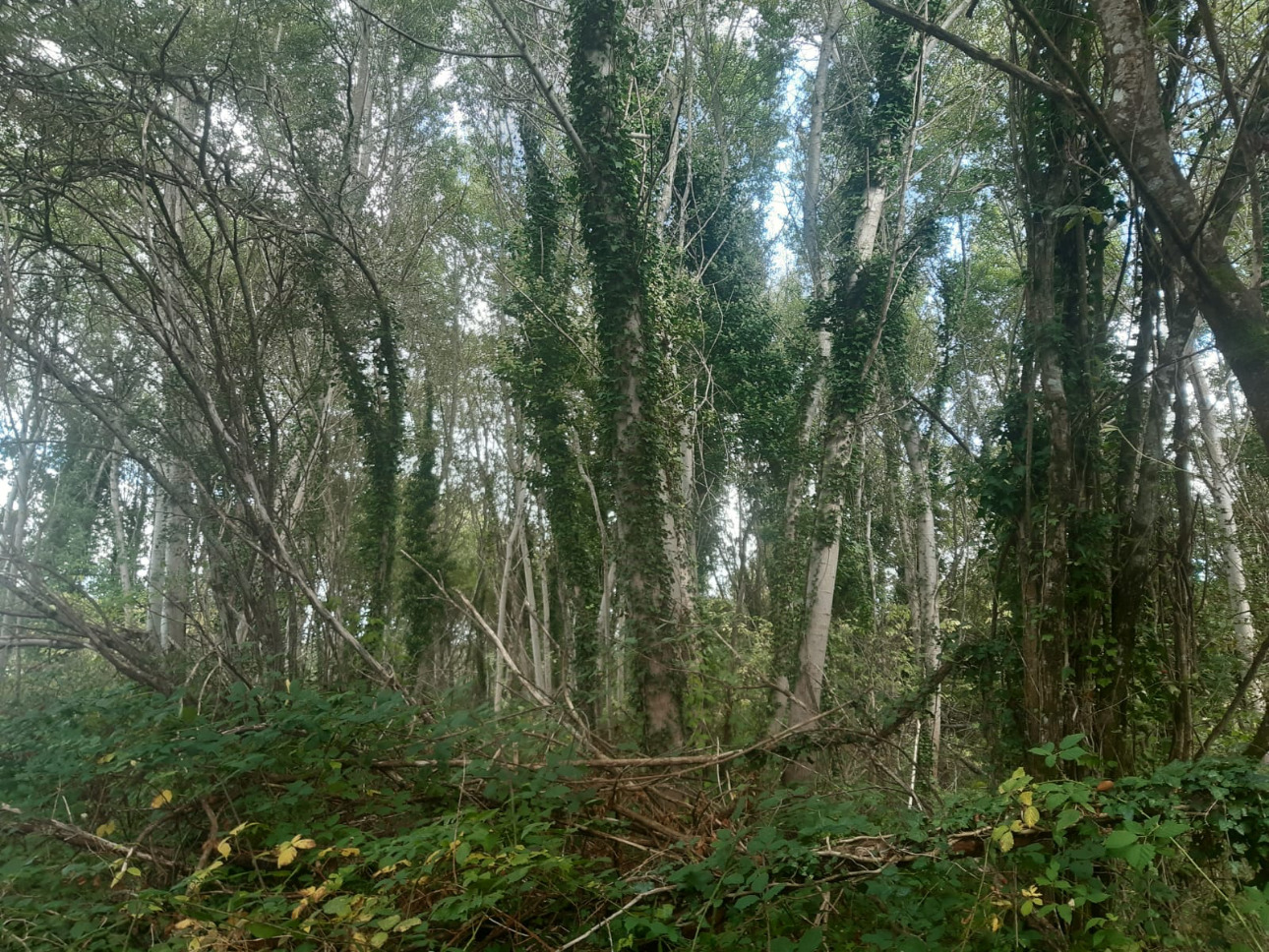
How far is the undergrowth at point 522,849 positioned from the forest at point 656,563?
29 millimetres

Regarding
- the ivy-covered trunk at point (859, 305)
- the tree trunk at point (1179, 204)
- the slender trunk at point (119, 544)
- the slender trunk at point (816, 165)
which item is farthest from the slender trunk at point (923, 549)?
the slender trunk at point (119, 544)

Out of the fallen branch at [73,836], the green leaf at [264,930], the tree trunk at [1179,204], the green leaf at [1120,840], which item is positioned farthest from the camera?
the fallen branch at [73,836]

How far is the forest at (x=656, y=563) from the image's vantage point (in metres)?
Result: 3.00

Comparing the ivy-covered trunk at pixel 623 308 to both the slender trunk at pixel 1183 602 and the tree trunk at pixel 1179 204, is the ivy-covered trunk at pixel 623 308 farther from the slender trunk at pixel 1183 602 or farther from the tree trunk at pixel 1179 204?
the tree trunk at pixel 1179 204

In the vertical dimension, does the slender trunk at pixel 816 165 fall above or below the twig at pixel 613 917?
above

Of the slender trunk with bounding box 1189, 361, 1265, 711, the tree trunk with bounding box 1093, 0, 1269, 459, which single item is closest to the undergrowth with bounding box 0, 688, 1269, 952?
the tree trunk with bounding box 1093, 0, 1269, 459

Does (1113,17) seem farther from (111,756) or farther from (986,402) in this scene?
(986,402)

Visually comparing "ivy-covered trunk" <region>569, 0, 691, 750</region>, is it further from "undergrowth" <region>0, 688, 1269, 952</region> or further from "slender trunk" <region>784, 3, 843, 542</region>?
"slender trunk" <region>784, 3, 843, 542</region>

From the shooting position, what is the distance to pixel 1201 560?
5020mm

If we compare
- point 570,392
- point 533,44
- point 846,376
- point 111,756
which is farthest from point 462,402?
point 111,756

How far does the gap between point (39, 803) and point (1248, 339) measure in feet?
19.1

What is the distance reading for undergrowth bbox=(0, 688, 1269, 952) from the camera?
277cm

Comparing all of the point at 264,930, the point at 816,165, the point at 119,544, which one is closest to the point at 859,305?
the point at 816,165

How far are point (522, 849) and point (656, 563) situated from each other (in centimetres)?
506
